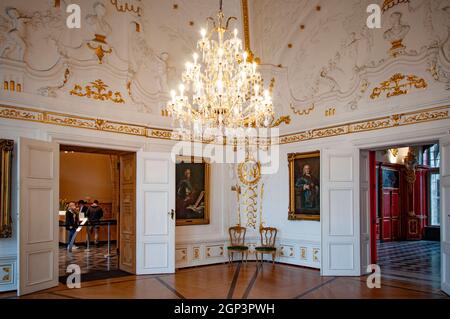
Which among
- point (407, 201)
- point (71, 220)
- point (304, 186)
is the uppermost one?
point (304, 186)

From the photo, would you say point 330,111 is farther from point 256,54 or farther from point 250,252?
point 250,252

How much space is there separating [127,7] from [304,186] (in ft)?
17.0

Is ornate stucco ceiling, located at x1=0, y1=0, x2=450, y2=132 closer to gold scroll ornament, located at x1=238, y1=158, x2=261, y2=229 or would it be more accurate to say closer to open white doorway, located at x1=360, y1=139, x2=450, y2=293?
gold scroll ornament, located at x1=238, y1=158, x2=261, y2=229

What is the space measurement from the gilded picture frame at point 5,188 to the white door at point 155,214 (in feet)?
7.48

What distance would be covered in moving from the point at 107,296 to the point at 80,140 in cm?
277

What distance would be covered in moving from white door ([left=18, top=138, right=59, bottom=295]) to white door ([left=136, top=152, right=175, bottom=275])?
1618 mm

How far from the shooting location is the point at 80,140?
7.30 meters

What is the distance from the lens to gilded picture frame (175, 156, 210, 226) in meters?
8.88

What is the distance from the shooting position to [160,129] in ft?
27.7

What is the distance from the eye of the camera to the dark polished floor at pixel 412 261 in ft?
25.6

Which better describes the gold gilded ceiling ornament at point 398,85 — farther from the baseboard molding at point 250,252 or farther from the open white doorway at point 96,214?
the open white doorway at point 96,214

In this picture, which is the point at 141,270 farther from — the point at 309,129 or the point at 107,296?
the point at 309,129

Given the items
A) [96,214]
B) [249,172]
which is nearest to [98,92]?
[249,172]

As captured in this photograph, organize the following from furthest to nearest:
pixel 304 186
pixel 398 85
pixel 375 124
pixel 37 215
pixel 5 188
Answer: pixel 304 186 → pixel 375 124 → pixel 398 85 → pixel 37 215 → pixel 5 188
